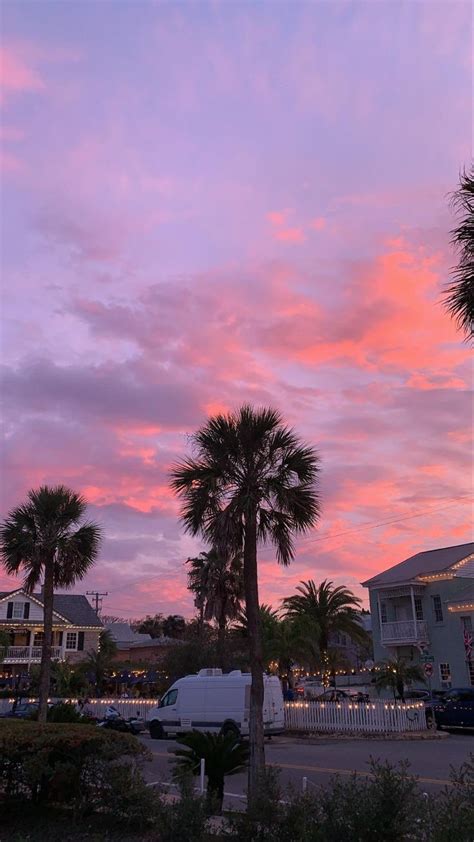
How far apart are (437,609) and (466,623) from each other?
2479mm

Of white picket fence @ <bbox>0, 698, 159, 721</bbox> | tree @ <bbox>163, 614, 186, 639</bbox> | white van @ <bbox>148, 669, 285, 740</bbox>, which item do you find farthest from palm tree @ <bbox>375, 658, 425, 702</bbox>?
tree @ <bbox>163, 614, 186, 639</bbox>

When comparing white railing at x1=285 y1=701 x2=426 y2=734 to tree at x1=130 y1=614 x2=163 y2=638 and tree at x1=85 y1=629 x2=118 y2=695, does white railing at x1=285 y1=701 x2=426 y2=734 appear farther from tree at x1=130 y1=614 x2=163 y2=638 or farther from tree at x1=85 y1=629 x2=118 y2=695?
tree at x1=130 y1=614 x2=163 y2=638

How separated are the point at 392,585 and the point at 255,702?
2832cm

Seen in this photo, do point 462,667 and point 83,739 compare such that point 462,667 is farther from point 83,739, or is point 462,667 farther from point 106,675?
point 83,739

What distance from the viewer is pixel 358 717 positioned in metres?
27.3

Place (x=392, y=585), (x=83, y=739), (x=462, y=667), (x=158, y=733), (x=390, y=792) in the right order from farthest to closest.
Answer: (x=392, y=585)
(x=462, y=667)
(x=158, y=733)
(x=83, y=739)
(x=390, y=792)

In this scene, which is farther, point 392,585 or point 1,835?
point 392,585

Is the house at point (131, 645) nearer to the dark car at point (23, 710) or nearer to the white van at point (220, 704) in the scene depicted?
the dark car at point (23, 710)

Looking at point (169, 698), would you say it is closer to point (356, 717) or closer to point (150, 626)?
point (356, 717)

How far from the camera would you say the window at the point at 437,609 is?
131 ft

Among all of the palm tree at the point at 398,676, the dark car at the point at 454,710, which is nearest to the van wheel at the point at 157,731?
the dark car at the point at 454,710

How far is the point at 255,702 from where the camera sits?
15.1 metres

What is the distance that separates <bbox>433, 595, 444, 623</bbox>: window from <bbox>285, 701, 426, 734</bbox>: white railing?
1297 cm

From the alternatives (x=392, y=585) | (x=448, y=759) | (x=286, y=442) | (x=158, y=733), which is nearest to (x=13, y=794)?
(x=286, y=442)
